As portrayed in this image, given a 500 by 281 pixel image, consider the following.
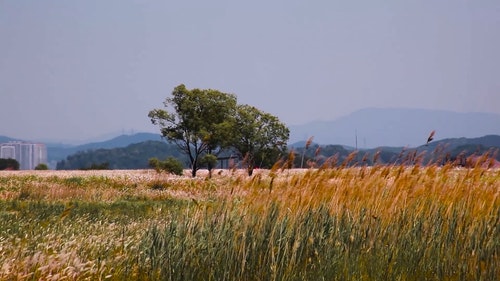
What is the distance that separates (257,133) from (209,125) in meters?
3.54

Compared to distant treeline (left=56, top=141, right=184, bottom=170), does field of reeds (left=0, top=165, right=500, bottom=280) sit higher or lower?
lower

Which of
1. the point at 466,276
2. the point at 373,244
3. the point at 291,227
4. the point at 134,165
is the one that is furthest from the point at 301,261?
the point at 134,165

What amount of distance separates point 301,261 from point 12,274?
3.38 m

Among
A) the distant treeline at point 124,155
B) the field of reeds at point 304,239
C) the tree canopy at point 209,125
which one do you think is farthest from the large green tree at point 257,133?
the distant treeline at point 124,155

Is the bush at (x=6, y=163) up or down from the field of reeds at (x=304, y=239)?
up

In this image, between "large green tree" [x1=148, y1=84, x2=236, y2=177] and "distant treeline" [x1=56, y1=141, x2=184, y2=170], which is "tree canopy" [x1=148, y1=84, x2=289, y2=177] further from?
"distant treeline" [x1=56, y1=141, x2=184, y2=170]

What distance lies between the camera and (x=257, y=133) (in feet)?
138

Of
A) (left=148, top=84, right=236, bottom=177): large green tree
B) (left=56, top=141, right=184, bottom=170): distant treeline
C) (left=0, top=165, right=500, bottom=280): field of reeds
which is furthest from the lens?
(left=56, top=141, right=184, bottom=170): distant treeline

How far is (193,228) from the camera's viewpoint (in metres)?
7.80

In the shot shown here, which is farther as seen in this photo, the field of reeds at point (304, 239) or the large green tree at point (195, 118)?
the large green tree at point (195, 118)

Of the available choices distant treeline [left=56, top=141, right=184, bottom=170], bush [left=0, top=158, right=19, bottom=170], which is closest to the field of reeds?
bush [left=0, top=158, right=19, bottom=170]

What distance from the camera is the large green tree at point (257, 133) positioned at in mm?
41344

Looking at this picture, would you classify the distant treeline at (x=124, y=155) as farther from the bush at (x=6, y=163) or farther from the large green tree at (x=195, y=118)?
the large green tree at (x=195, y=118)

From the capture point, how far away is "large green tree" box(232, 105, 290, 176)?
4134cm
